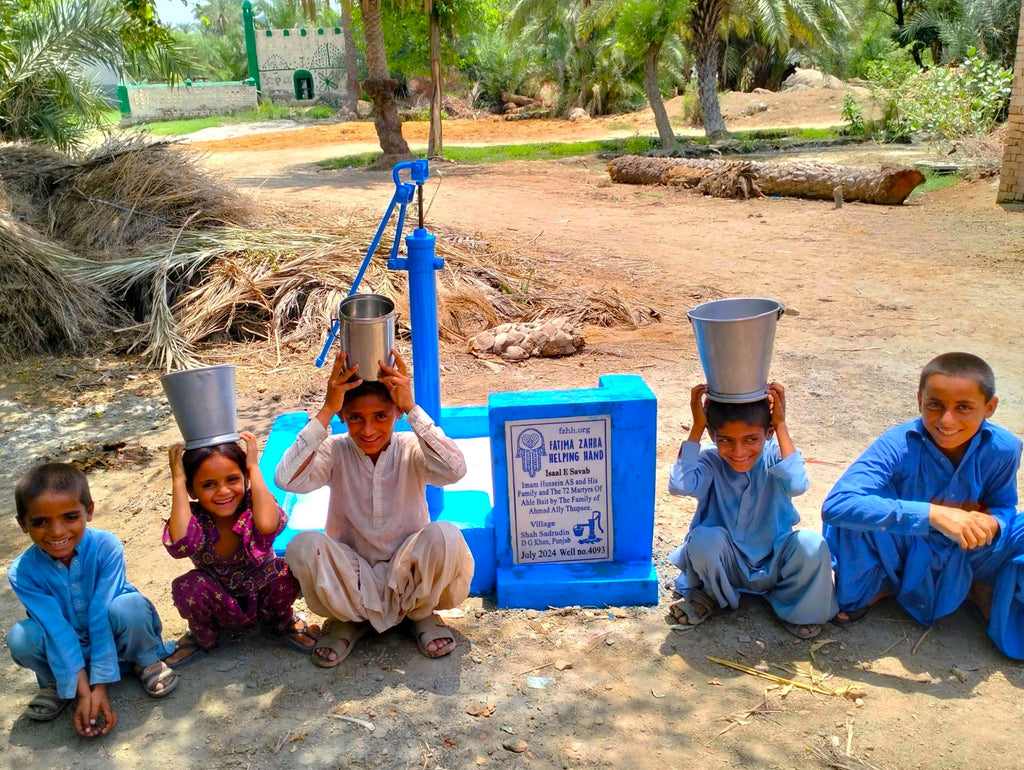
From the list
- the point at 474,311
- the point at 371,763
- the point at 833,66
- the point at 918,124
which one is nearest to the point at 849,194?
the point at 918,124

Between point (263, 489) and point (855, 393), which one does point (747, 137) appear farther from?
point (263, 489)

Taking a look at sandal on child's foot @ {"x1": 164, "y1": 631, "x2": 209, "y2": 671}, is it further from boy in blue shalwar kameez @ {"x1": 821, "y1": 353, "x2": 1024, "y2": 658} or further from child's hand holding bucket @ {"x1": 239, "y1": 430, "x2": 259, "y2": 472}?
boy in blue shalwar kameez @ {"x1": 821, "y1": 353, "x2": 1024, "y2": 658}

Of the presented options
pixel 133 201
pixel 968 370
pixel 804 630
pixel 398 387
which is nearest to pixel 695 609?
pixel 804 630

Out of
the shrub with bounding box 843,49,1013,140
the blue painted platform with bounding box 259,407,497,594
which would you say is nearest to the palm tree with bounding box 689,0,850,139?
the shrub with bounding box 843,49,1013,140

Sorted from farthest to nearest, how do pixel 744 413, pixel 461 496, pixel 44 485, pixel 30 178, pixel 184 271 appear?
pixel 30 178
pixel 184 271
pixel 461 496
pixel 744 413
pixel 44 485

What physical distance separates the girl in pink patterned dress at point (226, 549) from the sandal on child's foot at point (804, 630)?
5.27 ft

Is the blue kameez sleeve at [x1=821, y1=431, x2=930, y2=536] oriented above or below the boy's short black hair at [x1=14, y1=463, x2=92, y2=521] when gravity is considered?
below

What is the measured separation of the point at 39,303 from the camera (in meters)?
6.71

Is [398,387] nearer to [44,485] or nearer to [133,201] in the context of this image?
[44,485]

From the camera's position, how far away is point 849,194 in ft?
40.6

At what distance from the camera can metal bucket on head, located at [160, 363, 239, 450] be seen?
2.67m

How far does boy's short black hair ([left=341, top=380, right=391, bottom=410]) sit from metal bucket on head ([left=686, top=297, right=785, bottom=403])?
98 cm

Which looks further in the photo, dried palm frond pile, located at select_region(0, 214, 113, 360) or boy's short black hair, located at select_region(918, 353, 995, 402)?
dried palm frond pile, located at select_region(0, 214, 113, 360)

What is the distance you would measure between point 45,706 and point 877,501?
8.50 ft
